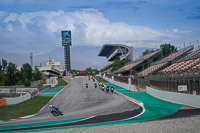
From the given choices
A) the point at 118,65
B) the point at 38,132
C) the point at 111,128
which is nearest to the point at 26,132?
the point at 38,132

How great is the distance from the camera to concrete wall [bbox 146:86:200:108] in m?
20.8

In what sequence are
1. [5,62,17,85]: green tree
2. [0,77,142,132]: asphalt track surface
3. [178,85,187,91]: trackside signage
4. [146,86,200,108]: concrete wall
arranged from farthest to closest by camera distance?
[5,62,17,85]: green tree, [178,85,187,91]: trackside signage, [146,86,200,108]: concrete wall, [0,77,142,132]: asphalt track surface

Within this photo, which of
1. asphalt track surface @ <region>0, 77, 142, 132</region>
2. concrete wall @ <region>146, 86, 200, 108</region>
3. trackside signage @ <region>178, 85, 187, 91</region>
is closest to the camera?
asphalt track surface @ <region>0, 77, 142, 132</region>

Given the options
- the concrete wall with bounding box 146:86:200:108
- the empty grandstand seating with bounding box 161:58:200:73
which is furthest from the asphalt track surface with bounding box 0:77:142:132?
the empty grandstand seating with bounding box 161:58:200:73

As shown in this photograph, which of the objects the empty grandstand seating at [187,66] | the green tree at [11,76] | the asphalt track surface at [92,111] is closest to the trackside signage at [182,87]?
the asphalt track surface at [92,111]

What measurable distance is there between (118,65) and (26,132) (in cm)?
9347

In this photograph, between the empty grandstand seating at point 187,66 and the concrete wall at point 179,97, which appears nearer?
the concrete wall at point 179,97

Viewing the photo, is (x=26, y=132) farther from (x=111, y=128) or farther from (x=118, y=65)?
(x=118, y=65)

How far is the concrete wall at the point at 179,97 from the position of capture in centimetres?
2077

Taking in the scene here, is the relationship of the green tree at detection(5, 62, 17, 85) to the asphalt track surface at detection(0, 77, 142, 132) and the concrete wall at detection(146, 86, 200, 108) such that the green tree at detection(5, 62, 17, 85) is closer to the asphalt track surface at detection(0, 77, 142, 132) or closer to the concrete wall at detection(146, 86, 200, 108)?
the asphalt track surface at detection(0, 77, 142, 132)

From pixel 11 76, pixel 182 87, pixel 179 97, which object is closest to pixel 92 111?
pixel 179 97

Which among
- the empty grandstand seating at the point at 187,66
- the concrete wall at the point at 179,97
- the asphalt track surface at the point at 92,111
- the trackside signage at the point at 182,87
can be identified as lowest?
the asphalt track surface at the point at 92,111

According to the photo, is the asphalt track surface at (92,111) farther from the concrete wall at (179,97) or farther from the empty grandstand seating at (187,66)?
the empty grandstand seating at (187,66)

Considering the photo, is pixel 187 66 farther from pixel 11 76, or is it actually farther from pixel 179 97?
pixel 11 76
